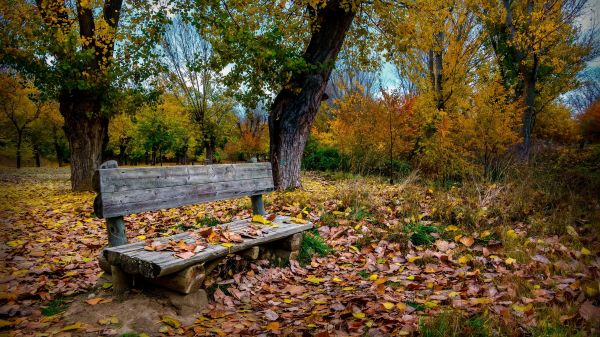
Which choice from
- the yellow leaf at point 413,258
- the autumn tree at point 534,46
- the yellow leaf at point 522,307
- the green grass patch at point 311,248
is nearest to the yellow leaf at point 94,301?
the green grass patch at point 311,248

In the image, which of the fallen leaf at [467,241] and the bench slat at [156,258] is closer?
the bench slat at [156,258]

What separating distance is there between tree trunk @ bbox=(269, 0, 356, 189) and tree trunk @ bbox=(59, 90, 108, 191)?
5.65m

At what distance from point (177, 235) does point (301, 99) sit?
4.84 meters

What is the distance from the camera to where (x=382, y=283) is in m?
3.00

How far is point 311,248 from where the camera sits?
4059 mm

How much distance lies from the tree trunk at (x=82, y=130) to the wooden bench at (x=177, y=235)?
744 cm

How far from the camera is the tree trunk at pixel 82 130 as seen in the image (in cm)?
960

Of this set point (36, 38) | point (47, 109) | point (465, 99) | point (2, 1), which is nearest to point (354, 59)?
point (465, 99)

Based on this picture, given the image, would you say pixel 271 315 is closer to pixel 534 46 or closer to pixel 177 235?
pixel 177 235

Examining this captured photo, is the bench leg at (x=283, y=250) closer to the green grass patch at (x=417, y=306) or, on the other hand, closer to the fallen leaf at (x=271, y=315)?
the fallen leaf at (x=271, y=315)

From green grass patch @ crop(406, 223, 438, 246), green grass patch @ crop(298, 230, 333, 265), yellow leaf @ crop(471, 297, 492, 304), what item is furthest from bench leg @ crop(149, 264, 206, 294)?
green grass patch @ crop(406, 223, 438, 246)

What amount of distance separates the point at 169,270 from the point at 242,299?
0.82 metres

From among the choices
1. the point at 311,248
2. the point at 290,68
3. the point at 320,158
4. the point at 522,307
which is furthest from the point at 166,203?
the point at 320,158

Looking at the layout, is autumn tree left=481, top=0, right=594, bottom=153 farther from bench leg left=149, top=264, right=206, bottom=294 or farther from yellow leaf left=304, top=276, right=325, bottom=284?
bench leg left=149, top=264, right=206, bottom=294
